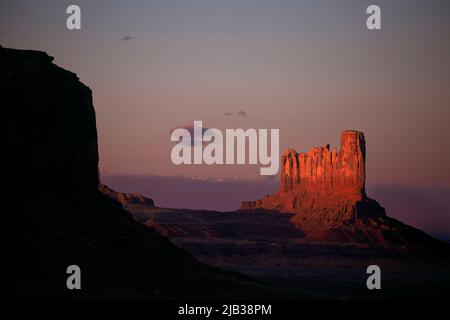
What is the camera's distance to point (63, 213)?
10050 centimetres

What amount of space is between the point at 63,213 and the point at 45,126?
7.46m

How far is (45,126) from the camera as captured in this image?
103m

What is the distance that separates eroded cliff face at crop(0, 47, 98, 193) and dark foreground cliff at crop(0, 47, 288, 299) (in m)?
0.08

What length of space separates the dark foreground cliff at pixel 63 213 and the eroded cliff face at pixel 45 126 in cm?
8

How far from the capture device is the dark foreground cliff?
9356 centimetres

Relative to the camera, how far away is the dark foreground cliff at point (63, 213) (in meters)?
93.6

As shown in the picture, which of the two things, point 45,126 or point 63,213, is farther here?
Answer: point 45,126

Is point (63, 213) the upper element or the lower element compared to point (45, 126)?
lower

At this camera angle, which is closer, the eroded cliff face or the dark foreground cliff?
the dark foreground cliff

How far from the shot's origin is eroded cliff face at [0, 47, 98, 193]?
98812 millimetres

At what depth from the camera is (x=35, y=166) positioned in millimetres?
101375

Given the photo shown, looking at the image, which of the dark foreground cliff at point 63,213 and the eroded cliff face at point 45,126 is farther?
the eroded cliff face at point 45,126

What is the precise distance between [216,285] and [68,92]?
20.1 metres
